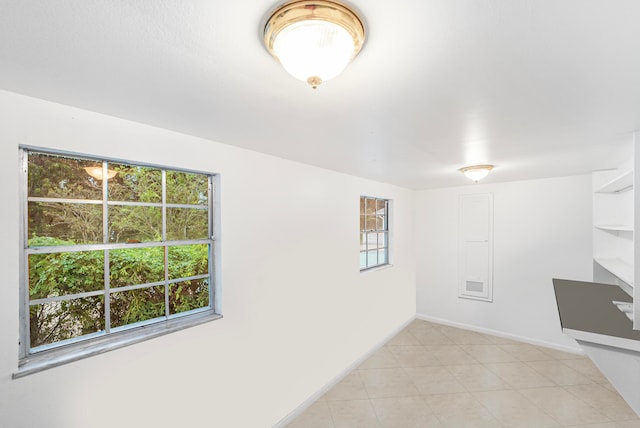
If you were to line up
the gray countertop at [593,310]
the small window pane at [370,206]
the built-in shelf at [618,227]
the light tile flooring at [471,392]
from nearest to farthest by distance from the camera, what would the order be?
1. the gray countertop at [593,310]
2. the built-in shelf at [618,227]
3. the light tile flooring at [471,392]
4. the small window pane at [370,206]

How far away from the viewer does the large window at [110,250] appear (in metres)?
1.50

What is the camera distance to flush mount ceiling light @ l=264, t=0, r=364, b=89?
786 mm

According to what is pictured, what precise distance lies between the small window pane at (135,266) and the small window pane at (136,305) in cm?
7

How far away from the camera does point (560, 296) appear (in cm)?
228

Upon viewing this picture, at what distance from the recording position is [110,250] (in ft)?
5.74

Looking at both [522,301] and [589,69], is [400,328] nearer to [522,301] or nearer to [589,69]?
[522,301]

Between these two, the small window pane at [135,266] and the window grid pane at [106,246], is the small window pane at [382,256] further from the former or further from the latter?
the small window pane at [135,266]

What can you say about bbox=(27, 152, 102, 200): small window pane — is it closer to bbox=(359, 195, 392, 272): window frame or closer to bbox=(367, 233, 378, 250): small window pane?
bbox=(359, 195, 392, 272): window frame

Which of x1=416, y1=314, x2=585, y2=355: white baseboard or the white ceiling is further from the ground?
the white ceiling

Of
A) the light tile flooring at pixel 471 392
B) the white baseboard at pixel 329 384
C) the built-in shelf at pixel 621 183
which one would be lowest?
the light tile flooring at pixel 471 392

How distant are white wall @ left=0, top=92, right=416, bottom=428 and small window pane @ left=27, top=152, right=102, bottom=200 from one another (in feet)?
0.41

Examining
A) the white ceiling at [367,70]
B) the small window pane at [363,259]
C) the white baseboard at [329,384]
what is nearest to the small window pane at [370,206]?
the small window pane at [363,259]

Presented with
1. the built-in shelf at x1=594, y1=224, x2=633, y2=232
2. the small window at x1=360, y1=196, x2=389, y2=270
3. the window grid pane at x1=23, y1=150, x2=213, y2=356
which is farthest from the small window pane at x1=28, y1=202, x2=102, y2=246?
the built-in shelf at x1=594, y1=224, x2=633, y2=232

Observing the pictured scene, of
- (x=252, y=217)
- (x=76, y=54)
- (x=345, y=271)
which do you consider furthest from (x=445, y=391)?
(x=76, y=54)
